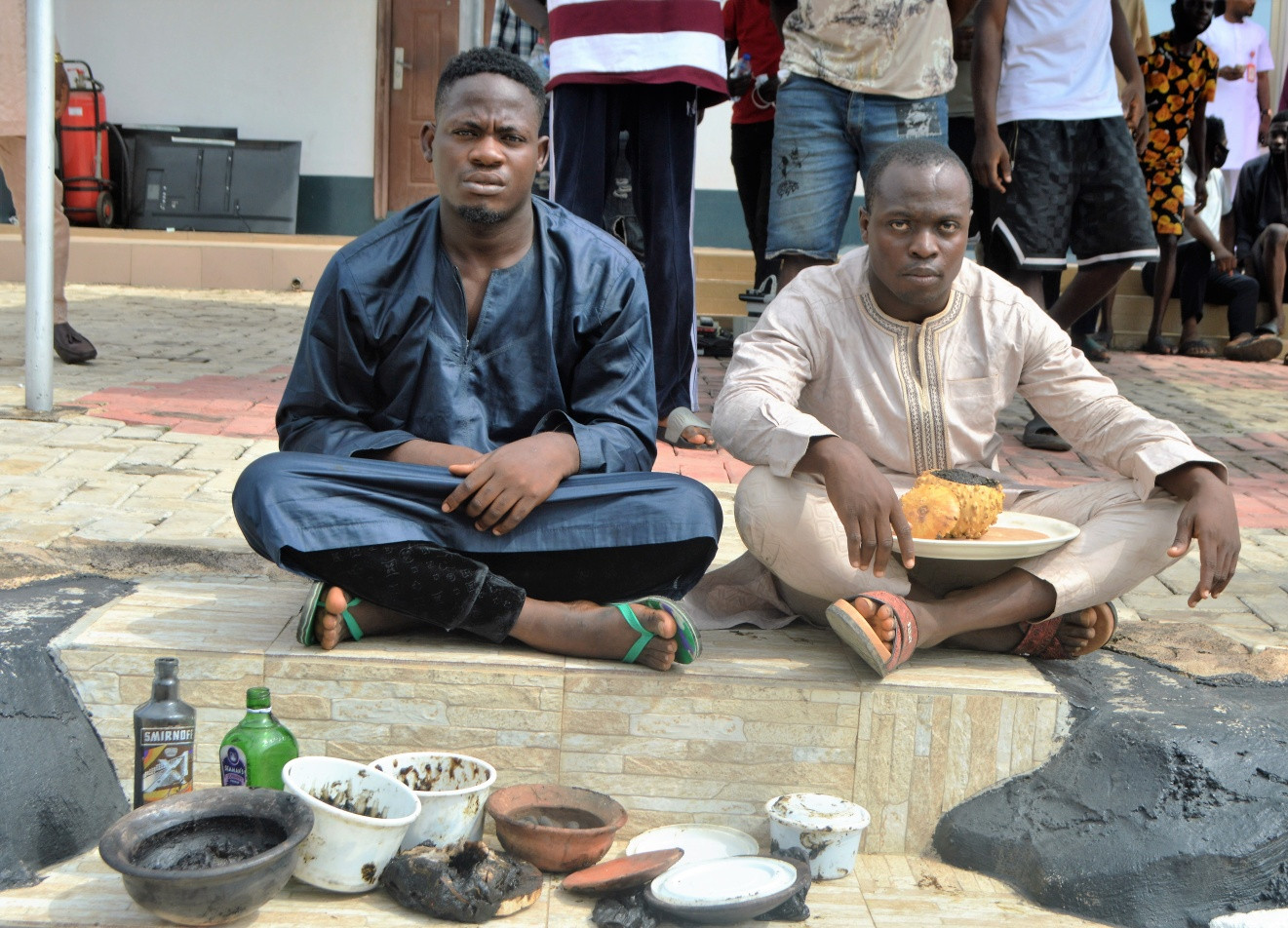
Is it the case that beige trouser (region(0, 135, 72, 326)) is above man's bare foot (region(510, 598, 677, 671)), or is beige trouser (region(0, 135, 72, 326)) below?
above

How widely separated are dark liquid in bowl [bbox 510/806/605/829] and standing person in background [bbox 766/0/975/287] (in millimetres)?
2216

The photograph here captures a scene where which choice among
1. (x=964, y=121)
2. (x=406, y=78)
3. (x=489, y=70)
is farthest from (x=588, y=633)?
(x=406, y=78)

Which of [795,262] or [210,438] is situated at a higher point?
[795,262]

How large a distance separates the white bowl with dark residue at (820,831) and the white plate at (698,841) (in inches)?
2.7

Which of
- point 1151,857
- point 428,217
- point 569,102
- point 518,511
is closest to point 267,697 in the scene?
point 518,511

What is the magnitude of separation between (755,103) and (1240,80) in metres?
5.15

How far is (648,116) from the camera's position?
452 centimetres

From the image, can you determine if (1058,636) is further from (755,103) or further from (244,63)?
(244,63)

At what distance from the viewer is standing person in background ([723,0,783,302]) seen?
6.13m

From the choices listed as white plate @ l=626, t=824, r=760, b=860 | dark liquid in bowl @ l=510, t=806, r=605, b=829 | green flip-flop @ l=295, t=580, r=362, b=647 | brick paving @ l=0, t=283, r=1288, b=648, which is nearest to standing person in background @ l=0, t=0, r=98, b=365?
brick paving @ l=0, t=283, r=1288, b=648

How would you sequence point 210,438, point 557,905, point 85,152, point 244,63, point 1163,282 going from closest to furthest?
point 557,905
point 210,438
point 1163,282
point 85,152
point 244,63

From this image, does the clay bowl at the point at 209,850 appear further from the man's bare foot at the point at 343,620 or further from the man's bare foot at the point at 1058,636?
the man's bare foot at the point at 1058,636

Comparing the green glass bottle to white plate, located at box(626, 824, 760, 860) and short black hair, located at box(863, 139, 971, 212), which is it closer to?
white plate, located at box(626, 824, 760, 860)

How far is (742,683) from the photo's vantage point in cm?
266
